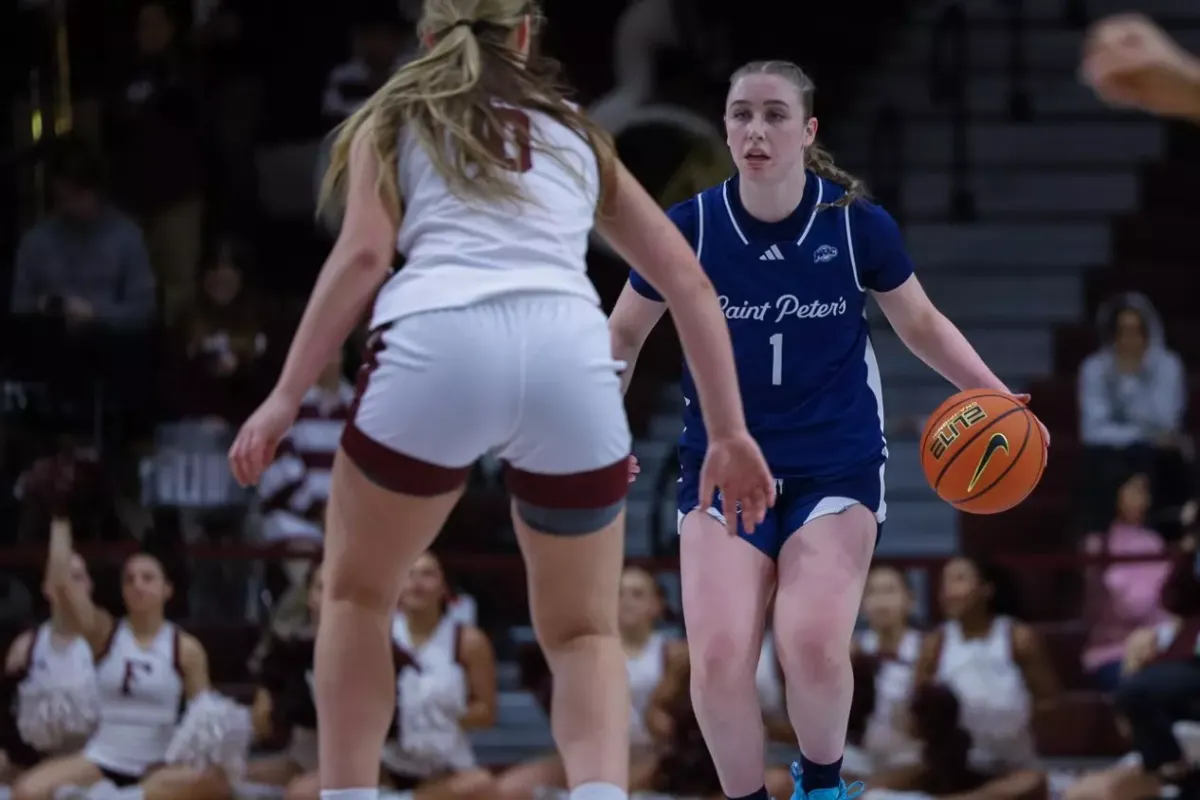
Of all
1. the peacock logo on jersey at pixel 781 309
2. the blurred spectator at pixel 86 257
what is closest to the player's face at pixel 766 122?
the peacock logo on jersey at pixel 781 309

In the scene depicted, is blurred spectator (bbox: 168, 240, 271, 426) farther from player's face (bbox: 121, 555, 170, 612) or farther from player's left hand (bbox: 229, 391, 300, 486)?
player's left hand (bbox: 229, 391, 300, 486)

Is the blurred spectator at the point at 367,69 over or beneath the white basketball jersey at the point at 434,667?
over

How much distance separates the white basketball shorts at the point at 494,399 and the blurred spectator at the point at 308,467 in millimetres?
5382

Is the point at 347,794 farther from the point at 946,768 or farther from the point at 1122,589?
the point at 1122,589

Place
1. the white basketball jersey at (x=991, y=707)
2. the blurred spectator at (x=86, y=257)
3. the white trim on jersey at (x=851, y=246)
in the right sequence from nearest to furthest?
the white trim on jersey at (x=851, y=246) < the white basketball jersey at (x=991, y=707) < the blurred spectator at (x=86, y=257)

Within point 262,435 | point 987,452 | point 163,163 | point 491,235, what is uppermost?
point 163,163

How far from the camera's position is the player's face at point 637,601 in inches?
334

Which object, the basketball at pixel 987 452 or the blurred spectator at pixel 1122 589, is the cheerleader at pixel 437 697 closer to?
the blurred spectator at pixel 1122 589

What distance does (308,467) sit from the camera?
946 cm

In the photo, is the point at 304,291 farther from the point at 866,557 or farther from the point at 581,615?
the point at 581,615

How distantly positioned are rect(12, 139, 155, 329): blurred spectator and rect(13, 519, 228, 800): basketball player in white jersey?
1750 millimetres

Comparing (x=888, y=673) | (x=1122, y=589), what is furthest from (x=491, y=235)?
(x=1122, y=589)

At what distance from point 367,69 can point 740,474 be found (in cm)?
703

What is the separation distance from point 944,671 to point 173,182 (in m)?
4.88
